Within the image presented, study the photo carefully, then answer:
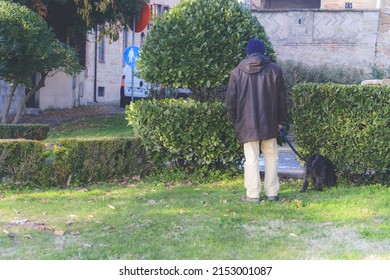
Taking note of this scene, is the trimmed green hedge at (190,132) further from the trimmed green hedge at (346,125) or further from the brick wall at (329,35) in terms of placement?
the brick wall at (329,35)

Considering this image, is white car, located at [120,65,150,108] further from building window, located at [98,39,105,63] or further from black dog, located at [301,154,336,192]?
black dog, located at [301,154,336,192]

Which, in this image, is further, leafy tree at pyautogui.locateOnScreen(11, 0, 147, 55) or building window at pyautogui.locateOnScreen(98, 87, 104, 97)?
building window at pyautogui.locateOnScreen(98, 87, 104, 97)

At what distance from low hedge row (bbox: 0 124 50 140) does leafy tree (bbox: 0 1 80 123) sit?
2713 millimetres

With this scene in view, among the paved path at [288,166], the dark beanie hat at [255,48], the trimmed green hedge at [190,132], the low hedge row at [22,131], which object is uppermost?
the dark beanie hat at [255,48]

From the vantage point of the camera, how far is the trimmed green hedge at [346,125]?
30.3ft

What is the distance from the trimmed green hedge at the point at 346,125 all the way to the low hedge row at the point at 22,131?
5854 mm

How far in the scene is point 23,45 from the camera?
15586 millimetres

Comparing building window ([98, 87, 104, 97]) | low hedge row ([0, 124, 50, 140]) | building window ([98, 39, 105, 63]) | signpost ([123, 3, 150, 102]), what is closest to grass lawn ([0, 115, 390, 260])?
signpost ([123, 3, 150, 102])

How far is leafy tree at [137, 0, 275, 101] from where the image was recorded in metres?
10.1

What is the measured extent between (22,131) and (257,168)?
20.8 ft

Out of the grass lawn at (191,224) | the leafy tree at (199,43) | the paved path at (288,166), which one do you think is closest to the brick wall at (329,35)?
the paved path at (288,166)

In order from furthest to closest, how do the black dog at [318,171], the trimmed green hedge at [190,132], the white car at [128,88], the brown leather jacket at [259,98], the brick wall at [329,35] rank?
the white car at [128,88], the brick wall at [329,35], the trimmed green hedge at [190,132], the black dog at [318,171], the brown leather jacket at [259,98]

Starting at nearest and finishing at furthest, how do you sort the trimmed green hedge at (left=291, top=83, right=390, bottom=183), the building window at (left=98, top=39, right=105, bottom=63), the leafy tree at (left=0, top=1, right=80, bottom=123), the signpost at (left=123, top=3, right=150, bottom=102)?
the trimmed green hedge at (left=291, top=83, right=390, bottom=183), the signpost at (left=123, top=3, right=150, bottom=102), the leafy tree at (left=0, top=1, right=80, bottom=123), the building window at (left=98, top=39, right=105, bottom=63)

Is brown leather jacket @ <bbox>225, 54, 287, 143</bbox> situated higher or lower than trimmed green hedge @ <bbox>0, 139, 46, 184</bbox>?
higher
